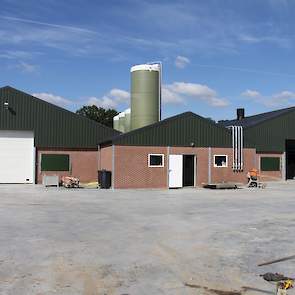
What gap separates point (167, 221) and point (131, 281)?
7217 mm

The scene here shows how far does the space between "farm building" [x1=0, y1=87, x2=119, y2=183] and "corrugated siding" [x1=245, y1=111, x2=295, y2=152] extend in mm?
13909

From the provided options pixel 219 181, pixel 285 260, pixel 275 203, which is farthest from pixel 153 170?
pixel 285 260

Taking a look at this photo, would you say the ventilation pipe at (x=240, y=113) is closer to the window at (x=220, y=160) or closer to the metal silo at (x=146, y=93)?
the metal silo at (x=146, y=93)

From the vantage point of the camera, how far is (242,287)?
7.46m

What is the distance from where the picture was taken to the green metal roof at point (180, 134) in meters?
31.8

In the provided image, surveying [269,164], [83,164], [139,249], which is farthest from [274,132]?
[139,249]

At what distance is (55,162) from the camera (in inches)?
1406

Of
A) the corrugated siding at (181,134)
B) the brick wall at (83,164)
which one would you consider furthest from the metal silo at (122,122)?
the corrugated siding at (181,134)

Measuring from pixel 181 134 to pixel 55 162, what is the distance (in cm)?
925

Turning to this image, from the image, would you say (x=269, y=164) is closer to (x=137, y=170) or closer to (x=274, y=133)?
(x=274, y=133)

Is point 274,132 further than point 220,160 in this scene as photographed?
Yes

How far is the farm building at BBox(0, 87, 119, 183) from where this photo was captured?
3502cm

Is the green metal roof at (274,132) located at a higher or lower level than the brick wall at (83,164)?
higher

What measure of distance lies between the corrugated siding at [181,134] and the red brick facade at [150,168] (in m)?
0.37
